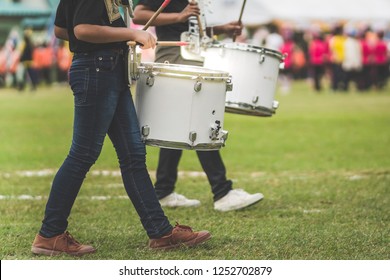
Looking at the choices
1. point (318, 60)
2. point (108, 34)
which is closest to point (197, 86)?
point (108, 34)

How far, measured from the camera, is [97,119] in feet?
20.1

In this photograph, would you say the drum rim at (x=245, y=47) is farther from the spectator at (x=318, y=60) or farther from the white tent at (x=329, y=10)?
the white tent at (x=329, y=10)

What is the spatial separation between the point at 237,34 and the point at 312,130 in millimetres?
8204

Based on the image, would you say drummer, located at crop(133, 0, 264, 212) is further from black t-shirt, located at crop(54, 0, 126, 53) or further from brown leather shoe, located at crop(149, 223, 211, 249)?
brown leather shoe, located at crop(149, 223, 211, 249)

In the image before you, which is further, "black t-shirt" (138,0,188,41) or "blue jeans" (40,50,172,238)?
"black t-shirt" (138,0,188,41)

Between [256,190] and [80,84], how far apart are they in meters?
3.72

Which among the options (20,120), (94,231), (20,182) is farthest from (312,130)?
(94,231)

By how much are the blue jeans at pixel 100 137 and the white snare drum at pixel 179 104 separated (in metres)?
0.15

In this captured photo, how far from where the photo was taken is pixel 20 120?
62.1 feet

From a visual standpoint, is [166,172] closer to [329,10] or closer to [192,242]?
[192,242]

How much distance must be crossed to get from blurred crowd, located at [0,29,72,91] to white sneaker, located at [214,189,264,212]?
1084 inches

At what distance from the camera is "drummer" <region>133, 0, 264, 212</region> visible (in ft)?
25.3

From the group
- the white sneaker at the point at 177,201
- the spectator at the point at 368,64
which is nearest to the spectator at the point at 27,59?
the spectator at the point at 368,64

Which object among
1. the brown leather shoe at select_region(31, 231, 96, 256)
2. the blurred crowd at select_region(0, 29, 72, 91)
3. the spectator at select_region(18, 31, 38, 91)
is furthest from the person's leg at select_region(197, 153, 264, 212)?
the blurred crowd at select_region(0, 29, 72, 91)
